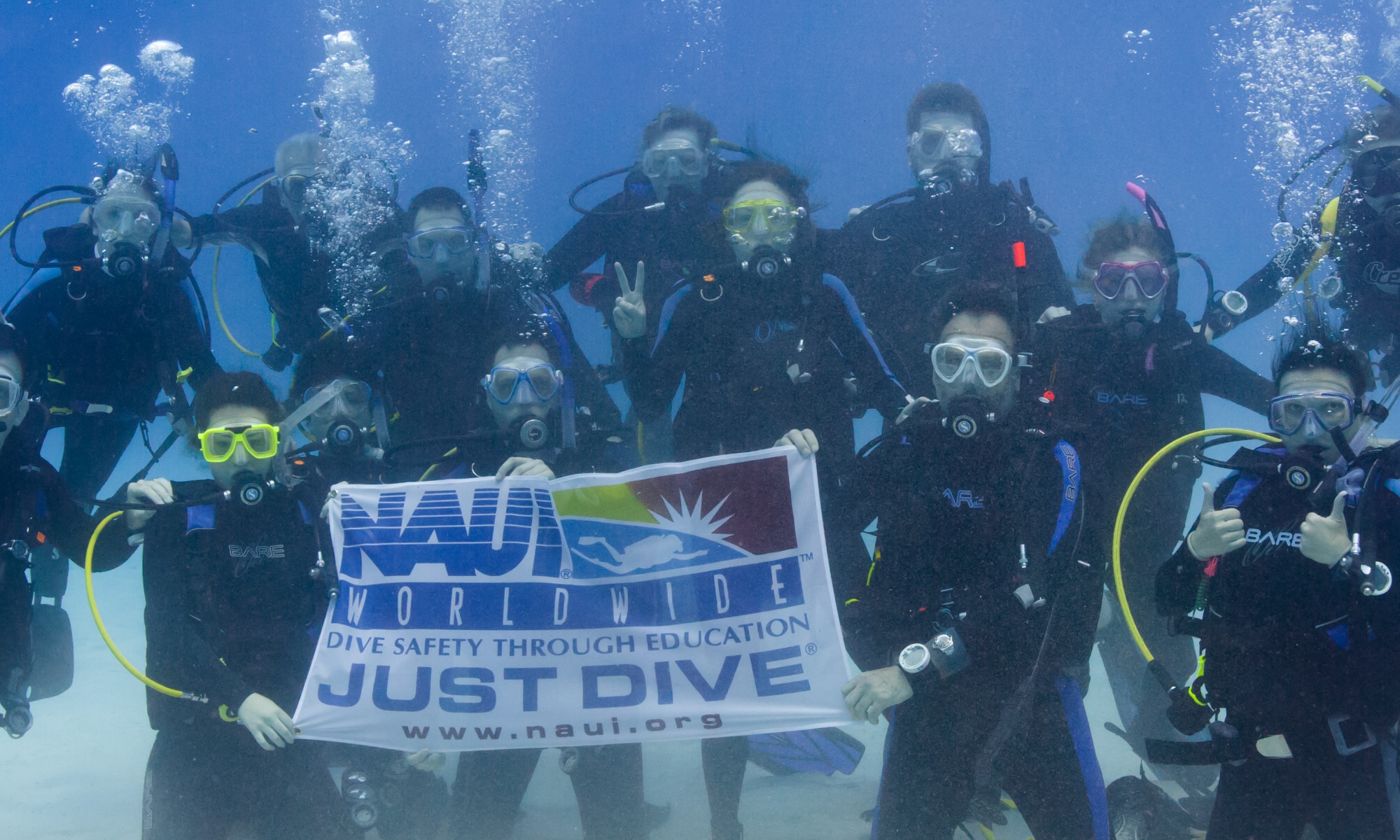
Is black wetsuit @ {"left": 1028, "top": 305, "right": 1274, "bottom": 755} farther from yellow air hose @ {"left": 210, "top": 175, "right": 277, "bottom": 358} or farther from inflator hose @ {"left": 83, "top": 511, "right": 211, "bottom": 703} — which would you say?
yellow air hose @ {"left": 210, "top": 175, "right": 277, "bottom": 358}

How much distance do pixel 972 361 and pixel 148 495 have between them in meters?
4.31

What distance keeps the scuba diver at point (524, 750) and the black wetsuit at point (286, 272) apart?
271 centimetres

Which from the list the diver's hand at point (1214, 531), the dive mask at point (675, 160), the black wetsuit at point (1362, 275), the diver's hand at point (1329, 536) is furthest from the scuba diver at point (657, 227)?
the diver's hand at point (1329, 536)

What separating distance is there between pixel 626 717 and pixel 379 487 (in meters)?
1.85

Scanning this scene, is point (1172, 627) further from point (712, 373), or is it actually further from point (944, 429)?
point (712, 373)

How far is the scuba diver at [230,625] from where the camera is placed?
4.36 meters

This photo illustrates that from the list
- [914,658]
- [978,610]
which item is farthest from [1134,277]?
[914,658]

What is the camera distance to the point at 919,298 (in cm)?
611

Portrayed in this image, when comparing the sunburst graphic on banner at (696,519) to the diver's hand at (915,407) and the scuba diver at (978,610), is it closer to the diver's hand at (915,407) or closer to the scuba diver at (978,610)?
the scuba diver at (978,610)

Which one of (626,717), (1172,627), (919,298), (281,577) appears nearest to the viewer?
(1172,627)

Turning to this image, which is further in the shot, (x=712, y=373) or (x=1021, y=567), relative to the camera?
(x=712, y=373)

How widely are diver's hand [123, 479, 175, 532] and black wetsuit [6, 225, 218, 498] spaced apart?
1919 millimetres

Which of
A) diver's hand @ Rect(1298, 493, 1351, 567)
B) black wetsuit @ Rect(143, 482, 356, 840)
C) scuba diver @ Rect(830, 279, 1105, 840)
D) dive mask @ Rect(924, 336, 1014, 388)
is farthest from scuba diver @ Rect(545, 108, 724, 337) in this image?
diver's hand @ Rect(1298, 493, 1351, 567)

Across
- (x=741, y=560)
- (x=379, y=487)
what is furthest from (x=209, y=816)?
(x=741, y=560)
